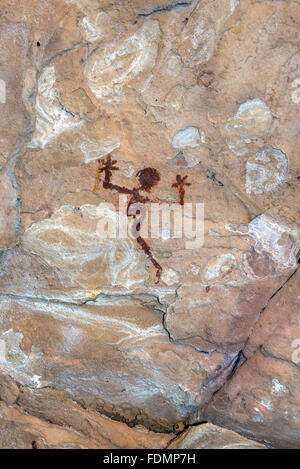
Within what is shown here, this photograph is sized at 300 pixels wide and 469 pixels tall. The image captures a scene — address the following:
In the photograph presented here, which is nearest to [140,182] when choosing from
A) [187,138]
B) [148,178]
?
[148,178]

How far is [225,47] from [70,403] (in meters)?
2.25

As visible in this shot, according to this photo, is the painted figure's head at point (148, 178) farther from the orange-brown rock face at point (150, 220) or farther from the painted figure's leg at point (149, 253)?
the painted figure's leg at point (149, 253)

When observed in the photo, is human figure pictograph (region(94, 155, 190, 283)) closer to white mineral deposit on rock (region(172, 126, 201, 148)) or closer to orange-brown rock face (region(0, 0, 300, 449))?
orange-brown rock face (region(0, 0, 300, 449))

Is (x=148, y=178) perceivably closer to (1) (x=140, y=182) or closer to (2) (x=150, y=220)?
(1) (x=140, y=182)

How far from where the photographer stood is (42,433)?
236cm

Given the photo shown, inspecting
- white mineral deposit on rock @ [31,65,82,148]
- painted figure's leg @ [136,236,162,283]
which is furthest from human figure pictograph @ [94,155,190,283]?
white mineral deposit on rock @ [31,65,82,148]

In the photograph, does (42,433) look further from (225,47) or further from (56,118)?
(225,47)

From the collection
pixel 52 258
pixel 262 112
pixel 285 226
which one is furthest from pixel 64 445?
pixel 262 112

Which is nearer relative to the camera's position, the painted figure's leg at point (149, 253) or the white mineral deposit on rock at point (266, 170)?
the white mineral deposit on rock at point (266, 170)

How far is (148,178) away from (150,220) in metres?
0.24

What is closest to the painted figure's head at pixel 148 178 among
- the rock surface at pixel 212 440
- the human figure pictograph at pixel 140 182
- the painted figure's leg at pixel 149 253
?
the human figure pictograph at pixel 140 182

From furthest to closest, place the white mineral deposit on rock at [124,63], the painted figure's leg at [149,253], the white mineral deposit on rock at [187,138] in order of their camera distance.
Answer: the painted figure's leg at [149,253] → the white mineral deposit on rock at [187,138] → the white mineral deposit on rock at [124,63]

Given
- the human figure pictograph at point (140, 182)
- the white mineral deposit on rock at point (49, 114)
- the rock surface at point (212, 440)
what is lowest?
the rock surface at point (212, 440)

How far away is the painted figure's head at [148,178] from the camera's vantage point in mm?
2221
